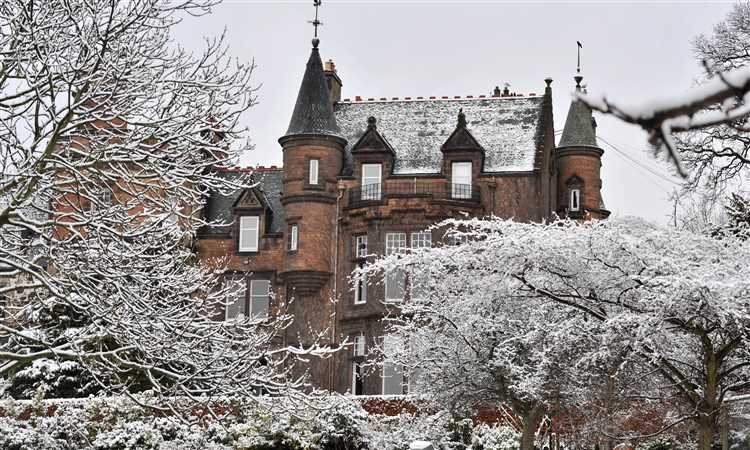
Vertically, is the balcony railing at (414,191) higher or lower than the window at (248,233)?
higher

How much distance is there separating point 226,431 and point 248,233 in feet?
60.9

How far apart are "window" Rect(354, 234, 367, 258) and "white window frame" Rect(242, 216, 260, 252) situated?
4173 millimetres

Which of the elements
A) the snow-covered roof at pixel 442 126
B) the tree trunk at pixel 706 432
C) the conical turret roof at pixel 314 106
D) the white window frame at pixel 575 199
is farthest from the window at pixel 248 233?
the tree trunk at pixel 706 432

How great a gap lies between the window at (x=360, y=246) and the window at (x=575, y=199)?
8558mm

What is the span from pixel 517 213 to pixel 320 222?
6.81 meters

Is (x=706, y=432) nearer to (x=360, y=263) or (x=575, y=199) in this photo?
(x=360, y=263)

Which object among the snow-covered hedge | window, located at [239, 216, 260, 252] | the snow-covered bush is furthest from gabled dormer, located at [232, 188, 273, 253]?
the snow-covered bush

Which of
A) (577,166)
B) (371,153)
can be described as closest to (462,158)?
(371,153)

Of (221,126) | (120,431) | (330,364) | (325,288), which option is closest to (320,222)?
(325,288)

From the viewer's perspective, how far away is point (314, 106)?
4122 centimetres

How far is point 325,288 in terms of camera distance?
40312 mm

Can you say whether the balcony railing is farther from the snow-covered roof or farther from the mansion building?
the snow-covered roof

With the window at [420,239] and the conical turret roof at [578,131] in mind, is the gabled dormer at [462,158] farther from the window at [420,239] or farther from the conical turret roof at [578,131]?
the conical turret roof at [578,131]

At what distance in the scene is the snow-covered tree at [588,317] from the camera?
15500 mm
